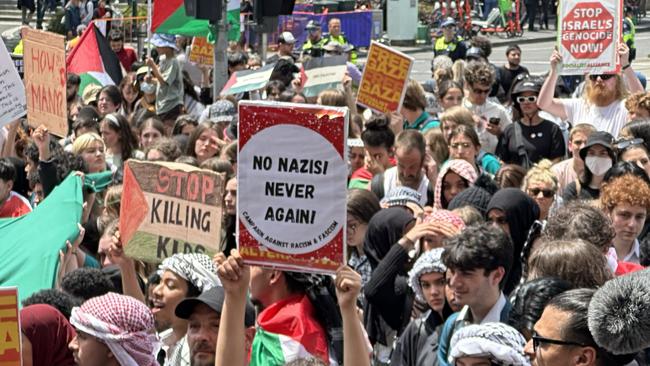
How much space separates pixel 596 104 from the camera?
10.5 m

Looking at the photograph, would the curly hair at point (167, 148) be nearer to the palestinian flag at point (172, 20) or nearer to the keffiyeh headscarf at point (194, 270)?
the keffiyeh headscarf at point (194, 270)

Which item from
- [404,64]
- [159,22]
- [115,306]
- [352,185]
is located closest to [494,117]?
[404,64]

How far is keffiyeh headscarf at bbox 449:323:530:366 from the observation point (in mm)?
4719

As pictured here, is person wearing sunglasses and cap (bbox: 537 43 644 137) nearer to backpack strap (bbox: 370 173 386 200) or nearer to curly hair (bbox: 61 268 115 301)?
backpack strap (bbox: 370 173 386 200)

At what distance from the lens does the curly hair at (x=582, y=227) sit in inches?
248

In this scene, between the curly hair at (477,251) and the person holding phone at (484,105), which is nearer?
the curly hair at (477,251)

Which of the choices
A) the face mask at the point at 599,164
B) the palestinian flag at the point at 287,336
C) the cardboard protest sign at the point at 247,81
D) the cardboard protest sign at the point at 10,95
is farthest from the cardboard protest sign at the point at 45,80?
the palestinian flag at the point at 287,336

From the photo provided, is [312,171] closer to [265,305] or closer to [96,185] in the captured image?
[265,305]

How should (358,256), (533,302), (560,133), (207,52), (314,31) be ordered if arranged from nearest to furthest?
(533,302), (358,256), (560,133), (207,52), (314,31)

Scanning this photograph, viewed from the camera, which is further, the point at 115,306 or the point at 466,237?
the point at 466,237

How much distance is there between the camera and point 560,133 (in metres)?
10.6

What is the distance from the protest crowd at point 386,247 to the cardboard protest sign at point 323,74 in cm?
110

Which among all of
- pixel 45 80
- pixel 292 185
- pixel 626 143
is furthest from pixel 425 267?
pixel 45 80

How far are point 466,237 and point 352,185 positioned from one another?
12.2 ft
